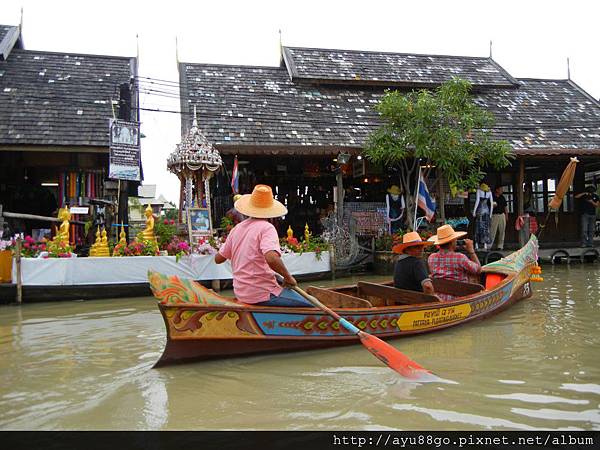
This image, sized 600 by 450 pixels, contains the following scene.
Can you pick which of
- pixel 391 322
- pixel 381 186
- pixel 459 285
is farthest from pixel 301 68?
pixel 391 322

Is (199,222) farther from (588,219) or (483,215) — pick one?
(588,219)

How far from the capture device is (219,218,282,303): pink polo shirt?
4.77 metres

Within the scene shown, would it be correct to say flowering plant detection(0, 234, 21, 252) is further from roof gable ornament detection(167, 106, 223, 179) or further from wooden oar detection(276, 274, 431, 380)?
wooden oar detection(276, 274, 431, 380)

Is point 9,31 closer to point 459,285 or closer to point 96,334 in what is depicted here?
point 96,334

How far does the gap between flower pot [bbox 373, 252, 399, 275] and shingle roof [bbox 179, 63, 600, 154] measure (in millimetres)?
2886

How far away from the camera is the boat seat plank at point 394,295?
20.0 ft

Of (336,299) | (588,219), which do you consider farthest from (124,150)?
(588,219)

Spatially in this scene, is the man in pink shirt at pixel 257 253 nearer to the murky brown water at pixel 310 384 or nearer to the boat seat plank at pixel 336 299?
the murky brown water at pixel 310 384

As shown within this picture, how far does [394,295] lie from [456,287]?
4.08 feet

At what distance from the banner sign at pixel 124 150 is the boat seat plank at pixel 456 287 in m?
7.27

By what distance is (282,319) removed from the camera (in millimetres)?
5020

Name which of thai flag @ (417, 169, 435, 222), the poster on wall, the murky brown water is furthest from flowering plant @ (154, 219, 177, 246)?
thai flag @ (417, 169, 435, 222)

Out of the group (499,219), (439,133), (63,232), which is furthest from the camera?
(499,219)

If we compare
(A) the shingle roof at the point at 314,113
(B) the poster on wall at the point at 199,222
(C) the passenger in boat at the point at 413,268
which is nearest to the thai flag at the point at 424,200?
(A) the shingle roof at the point at 314,113
